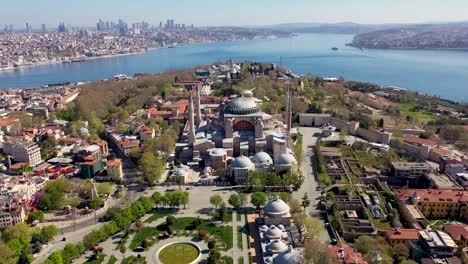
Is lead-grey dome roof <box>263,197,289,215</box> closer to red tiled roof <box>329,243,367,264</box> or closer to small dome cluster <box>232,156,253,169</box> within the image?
red tiled roof <box>329,243,367,264</box>

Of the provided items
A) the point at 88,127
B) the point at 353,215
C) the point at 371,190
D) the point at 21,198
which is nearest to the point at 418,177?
the point at 371,190

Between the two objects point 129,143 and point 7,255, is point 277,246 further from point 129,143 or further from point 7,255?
point 129,143

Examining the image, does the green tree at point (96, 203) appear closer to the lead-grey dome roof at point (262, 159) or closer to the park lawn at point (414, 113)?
the lead-grey dome roof at point (262, 159)

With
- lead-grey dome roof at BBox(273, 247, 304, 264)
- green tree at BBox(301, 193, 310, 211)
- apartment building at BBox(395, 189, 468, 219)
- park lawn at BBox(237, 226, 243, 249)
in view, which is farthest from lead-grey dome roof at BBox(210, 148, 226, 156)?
apartment building at BBox(395, 189, 468, 219)

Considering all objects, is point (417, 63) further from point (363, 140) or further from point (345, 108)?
point (363, 140)

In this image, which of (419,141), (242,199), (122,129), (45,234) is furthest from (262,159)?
(122,129)

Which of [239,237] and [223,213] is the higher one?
[223,213]
